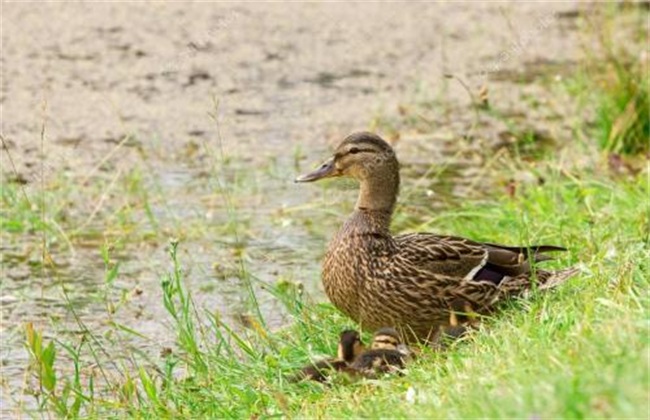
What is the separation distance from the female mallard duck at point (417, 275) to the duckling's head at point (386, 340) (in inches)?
11.5

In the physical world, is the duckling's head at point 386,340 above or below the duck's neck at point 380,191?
below

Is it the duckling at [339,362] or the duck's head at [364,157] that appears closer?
the duckling at [339,362]

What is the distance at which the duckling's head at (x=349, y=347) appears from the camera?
552 centimetres

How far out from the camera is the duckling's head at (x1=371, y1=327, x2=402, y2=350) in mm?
5590

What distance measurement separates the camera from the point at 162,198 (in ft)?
27.3

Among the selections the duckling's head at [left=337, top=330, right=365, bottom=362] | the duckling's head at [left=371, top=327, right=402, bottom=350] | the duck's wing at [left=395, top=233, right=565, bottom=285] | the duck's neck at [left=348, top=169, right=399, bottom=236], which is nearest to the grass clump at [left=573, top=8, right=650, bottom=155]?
the duck's neck at [left=348, top=169, right=399, bottom=236]

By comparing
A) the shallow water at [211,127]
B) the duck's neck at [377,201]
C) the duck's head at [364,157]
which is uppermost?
the duck's head at [364,157]

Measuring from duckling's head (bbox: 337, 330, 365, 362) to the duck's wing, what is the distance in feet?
1.75

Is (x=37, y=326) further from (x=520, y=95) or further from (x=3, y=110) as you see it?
(x=520, y=95)

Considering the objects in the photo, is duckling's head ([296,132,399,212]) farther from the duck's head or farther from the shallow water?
the shallow water

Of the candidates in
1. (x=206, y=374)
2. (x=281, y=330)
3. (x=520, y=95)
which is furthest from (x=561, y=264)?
(x=520, y=95)

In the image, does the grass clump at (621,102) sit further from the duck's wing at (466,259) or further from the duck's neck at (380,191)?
the duck's wing at (466,259)

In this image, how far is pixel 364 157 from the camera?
6.45 meters

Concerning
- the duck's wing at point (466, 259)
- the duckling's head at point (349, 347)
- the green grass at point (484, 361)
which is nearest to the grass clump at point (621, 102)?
the green grass at point (484, 361)
